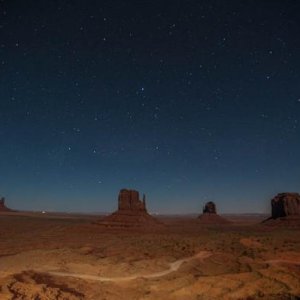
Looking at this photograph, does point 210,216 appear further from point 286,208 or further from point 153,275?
point 153,275

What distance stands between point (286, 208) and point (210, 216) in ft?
130

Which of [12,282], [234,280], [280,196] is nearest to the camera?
[12,282]

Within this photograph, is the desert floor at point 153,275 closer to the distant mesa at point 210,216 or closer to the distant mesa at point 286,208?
the distant mesa at point 286,208

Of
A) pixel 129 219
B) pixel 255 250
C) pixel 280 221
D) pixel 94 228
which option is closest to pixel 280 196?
pixel 280 221

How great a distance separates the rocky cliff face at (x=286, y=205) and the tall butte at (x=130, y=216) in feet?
121

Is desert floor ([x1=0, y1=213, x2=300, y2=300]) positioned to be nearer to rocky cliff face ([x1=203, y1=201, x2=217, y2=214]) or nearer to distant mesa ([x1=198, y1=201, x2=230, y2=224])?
distant mesa ([x1=198, y1=201, x2=230, y2=224])

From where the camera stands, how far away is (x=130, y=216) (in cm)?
7300

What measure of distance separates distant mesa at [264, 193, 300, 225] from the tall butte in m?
34.6

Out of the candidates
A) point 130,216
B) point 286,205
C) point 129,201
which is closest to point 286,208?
point 286,205

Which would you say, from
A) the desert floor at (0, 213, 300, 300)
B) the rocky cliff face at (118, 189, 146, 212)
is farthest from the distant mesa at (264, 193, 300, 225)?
the desert floor at (0, 213, 300, 300)

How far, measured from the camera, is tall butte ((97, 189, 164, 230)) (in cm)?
6775

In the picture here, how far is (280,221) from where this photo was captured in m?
83.4

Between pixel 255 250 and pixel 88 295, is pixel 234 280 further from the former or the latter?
pixel 255 250

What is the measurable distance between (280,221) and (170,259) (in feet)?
220
